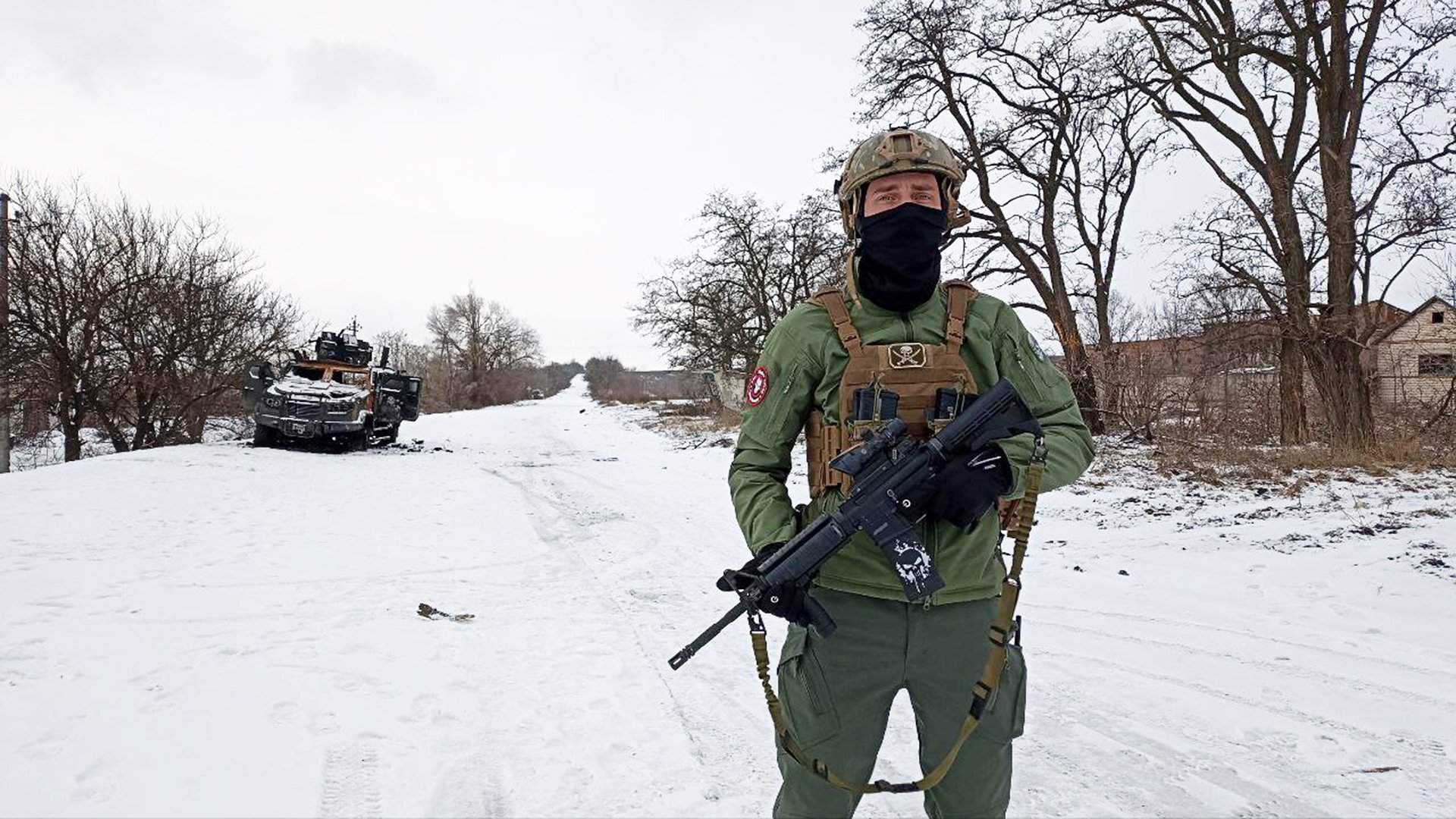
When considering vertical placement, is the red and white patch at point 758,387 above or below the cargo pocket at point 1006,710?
above

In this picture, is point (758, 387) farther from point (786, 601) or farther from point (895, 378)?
point (786, 601)

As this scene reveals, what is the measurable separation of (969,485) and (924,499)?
0.36ft

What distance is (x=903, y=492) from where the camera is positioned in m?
1.73

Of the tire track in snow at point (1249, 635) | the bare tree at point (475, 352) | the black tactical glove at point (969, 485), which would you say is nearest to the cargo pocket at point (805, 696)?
the black tactical glove at point (969, 485)

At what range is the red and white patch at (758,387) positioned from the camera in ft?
6.27

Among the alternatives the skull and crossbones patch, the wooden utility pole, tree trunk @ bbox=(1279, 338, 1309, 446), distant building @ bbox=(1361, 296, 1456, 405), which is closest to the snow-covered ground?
the skull and crossbones patch

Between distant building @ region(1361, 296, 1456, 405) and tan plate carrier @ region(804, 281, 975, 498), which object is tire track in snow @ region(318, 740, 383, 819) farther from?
distant building @ region(1361, 296, 1456, 405)

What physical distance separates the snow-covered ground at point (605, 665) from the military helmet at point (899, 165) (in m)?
2.12

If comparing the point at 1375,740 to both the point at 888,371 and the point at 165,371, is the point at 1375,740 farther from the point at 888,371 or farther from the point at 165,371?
the point at 165,371

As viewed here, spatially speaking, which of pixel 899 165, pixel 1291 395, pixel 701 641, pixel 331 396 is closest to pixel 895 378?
pixel 899 165

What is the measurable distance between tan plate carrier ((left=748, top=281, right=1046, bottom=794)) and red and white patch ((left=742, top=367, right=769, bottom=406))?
16cm

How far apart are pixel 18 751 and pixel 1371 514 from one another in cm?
940

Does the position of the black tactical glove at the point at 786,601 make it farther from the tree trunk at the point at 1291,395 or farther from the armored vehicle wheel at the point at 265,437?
the armored vehicle wheel at the point at 265,437

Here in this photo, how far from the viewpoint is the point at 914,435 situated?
1848 mm
